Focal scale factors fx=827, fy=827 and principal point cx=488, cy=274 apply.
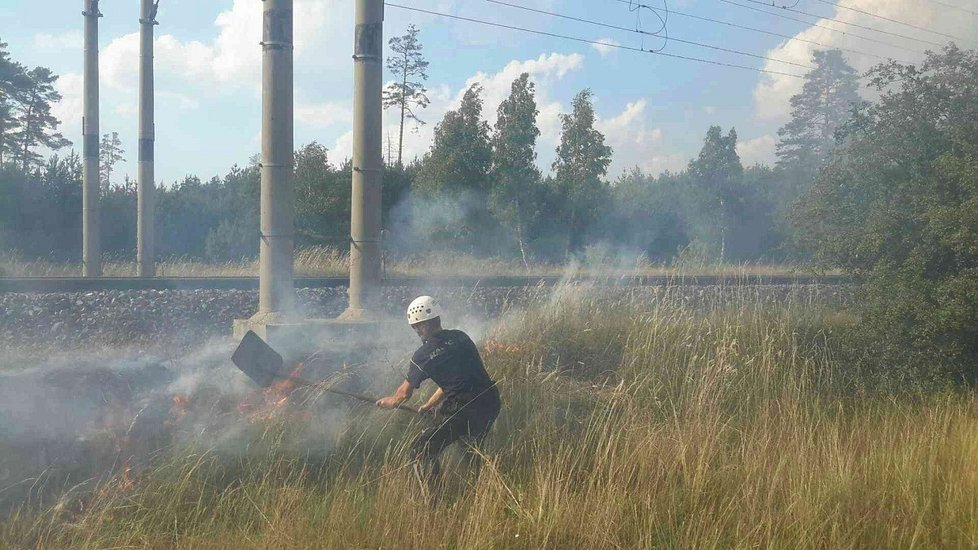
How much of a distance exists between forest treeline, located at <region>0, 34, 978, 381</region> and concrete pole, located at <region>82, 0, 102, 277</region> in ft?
18.8

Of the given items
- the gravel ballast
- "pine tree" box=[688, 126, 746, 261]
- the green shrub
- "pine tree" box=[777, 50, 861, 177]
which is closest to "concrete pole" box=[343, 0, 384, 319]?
the gravel ballast

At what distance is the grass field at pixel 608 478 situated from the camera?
16.3 ft

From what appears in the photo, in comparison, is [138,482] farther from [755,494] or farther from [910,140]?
[910,140]

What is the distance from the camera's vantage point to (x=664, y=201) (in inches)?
1618

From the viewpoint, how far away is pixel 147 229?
18547 mm

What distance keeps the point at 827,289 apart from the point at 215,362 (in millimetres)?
9898

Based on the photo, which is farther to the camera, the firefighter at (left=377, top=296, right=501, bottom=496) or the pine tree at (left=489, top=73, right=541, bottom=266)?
the pine tree at (left=489, top=73, right=541, bottom=266)

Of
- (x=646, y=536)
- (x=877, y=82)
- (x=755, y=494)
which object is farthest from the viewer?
(x=877, y=82)

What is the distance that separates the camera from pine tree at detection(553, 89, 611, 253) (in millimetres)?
30109

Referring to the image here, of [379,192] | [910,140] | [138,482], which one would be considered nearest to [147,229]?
[379,192]

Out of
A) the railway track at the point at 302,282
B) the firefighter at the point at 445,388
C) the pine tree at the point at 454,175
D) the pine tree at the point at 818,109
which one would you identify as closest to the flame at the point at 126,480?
the firefighter at the point at 445,388

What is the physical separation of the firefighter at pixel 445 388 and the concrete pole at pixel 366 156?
3335 millimetres

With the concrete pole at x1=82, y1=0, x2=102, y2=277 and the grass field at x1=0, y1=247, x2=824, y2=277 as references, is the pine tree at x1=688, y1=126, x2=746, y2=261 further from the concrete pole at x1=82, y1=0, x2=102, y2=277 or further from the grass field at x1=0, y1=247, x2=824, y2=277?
the concrete pole at x1=82, y1=0, x2=102, y2=277

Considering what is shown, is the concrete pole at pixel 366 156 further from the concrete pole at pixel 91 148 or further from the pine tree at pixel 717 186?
the pine tree at pixel 717 186
